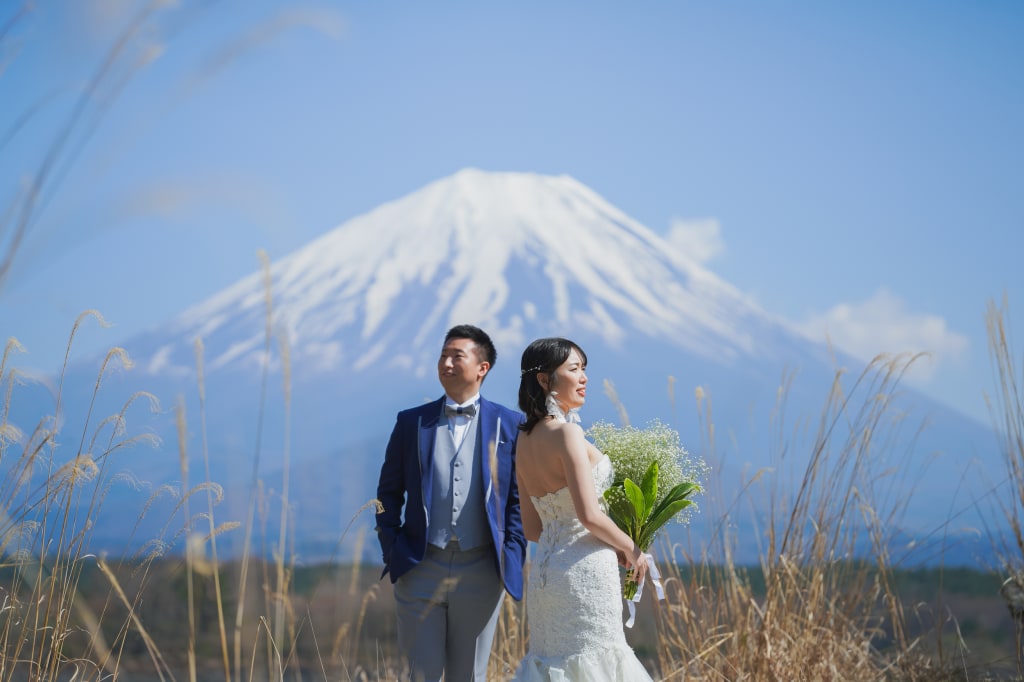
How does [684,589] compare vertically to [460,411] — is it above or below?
below

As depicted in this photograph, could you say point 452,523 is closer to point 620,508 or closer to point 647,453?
point 620,508

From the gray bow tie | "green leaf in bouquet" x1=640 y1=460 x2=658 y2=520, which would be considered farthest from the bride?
the gray bow tie

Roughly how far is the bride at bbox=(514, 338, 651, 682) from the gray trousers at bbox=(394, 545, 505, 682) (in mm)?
180

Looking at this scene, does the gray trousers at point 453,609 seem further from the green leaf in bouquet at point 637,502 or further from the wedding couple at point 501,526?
the green leaf in bouquet at point 637,502

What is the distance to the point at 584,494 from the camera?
2785mm

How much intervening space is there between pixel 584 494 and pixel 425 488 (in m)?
0.61

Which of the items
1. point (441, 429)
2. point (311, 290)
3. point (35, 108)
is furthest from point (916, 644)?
point (311, 290)

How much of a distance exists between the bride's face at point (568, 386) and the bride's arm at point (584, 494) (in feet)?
0.44

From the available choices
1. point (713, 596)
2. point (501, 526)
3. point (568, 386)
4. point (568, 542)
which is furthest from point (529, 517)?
point (713, 596)

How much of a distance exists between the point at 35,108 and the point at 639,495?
193 centimetres

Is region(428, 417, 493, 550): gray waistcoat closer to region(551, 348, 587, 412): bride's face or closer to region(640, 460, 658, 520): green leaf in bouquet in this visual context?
region(551, 348, 587, 412): bride's face

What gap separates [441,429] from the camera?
10.7 feet

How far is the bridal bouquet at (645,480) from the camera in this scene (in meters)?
3.00

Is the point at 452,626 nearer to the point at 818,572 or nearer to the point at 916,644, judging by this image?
the point at 818,572
